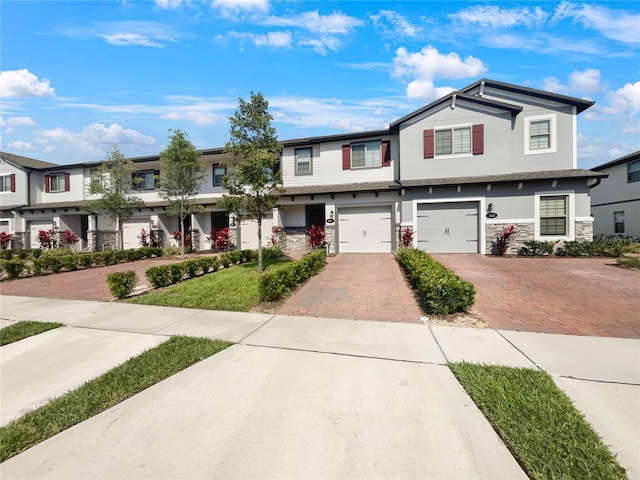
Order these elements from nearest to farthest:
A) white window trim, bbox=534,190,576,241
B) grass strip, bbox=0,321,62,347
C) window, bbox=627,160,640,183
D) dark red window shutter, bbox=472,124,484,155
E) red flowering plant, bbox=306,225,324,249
A: 1. grass strip, bbox=0,321,62,347
2. white window trim, bbox=534,190,576,241
3. dark red window shutter, bbox=472,124,484,155
4. red flowering plant, bbox=306,225,324,249
5. window, bbox=627,160,640,183

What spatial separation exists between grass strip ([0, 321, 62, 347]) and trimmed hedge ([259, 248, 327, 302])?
403 centimetres

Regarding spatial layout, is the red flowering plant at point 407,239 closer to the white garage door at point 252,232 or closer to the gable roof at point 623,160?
the white garage door at point 252,232

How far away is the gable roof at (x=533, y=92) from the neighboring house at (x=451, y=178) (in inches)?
1.7

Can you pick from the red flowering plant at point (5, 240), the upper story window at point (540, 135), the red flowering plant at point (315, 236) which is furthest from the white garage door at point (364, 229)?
the red flowering plant at point (5, 240)

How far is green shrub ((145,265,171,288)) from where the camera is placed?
27.3ft

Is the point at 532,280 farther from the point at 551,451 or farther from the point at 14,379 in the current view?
the point at 14,379

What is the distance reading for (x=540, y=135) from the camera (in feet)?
44.3

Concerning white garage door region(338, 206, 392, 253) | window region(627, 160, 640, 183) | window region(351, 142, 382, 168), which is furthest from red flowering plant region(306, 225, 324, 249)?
window region(627, 160, 640, 183)

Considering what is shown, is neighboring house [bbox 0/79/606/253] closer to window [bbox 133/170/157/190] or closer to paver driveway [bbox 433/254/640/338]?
paver driveway [bbox 433/254/640/338]

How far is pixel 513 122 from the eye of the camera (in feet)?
44.5

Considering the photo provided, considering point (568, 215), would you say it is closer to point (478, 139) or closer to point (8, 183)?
point (478, 139)

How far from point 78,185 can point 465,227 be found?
26.4 m

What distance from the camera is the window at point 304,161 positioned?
1688 cm

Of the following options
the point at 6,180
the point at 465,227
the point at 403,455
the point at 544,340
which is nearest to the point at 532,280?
the point at 544,340
